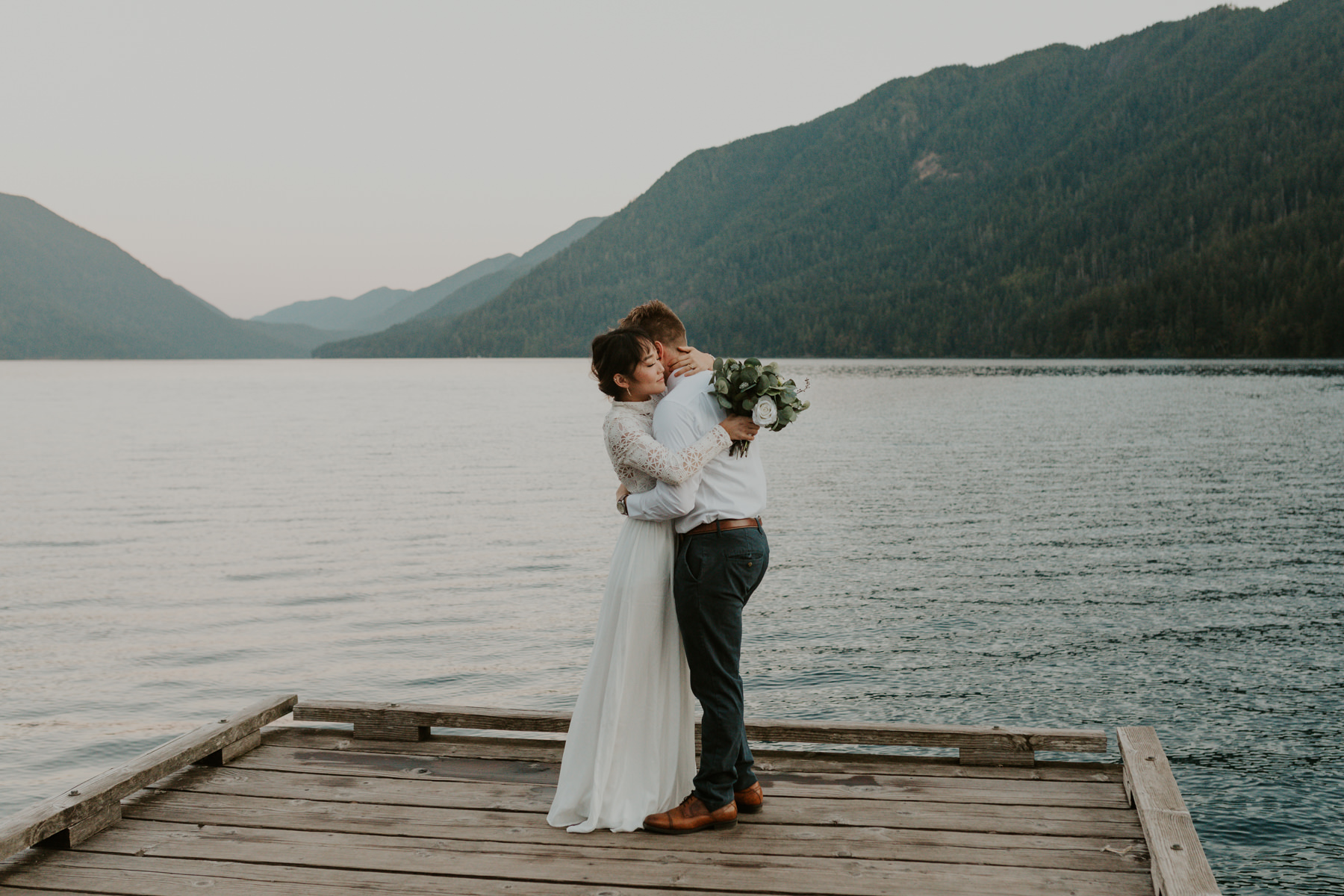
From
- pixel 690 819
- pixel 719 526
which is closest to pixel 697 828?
pixel 690 819

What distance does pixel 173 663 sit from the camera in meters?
13.7

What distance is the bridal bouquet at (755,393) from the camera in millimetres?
4633

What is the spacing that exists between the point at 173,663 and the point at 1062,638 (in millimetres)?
11679

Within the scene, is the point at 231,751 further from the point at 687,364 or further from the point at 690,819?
the point at 687,364

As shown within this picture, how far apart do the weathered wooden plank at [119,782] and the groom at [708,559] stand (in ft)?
8.14

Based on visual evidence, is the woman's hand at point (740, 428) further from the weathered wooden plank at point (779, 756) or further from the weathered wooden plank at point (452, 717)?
the weathered wooden plank at point (452, 717)

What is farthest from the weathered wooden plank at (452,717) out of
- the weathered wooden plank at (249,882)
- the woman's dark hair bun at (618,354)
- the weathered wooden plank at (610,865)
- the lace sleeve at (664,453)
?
the woman's dark hair bun at (618,354)

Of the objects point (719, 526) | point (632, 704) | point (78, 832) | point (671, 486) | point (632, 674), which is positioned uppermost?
point (671, 486)

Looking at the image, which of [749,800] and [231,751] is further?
[231,751]

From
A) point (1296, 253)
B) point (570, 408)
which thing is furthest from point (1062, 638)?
point (1296, 253)

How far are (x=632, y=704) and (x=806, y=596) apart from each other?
12527 millimetres

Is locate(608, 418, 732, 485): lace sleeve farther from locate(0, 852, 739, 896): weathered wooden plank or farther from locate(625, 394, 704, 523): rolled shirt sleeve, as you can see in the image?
locate(0, 852, 739, 896): weathered wooden plank

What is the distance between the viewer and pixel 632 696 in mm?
4918

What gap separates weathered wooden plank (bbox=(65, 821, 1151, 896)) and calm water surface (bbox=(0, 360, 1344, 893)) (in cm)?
409
